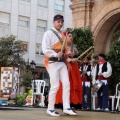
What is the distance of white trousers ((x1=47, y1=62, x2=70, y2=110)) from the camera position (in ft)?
26.0

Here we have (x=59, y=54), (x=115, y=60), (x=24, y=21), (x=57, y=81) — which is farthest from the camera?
(x=24, y=21)

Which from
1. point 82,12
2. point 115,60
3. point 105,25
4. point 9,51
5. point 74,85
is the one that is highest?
point 82,12

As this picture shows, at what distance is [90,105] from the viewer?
12.1m

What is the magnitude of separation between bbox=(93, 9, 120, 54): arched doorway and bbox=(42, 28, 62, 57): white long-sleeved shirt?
8.90 m

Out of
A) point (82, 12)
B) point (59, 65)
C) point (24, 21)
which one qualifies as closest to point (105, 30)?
point (82, 12)

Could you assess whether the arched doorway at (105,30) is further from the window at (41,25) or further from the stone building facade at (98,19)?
the window at (41,25)

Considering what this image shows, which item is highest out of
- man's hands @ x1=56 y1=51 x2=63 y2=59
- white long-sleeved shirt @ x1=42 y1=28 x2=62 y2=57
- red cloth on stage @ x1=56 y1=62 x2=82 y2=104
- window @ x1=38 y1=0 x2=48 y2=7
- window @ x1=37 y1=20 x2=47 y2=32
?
window @ x1=38 y1=0 x2=48 y2=7

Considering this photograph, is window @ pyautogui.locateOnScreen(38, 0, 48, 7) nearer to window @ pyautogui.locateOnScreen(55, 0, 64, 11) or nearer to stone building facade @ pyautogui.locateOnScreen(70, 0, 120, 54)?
window @ pyautogui.locateOnScreen(55, 0, 64, 11)

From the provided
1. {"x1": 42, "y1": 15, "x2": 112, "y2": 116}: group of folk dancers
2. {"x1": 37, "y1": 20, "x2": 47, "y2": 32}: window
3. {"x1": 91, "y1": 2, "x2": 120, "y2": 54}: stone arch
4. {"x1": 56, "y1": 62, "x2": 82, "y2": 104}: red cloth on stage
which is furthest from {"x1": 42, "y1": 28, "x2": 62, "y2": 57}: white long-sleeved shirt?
{"x1": 37, "y1": 20, "x2": 47, "y2": 32}: window

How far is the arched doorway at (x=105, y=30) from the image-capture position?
16858mm

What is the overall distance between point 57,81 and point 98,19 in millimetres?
9609

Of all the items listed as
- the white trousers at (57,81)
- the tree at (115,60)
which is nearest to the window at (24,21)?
the tree at (115,60)

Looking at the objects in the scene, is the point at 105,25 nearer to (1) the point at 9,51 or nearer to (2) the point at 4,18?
(1) the point at 9,51

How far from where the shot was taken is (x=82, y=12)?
1761 centimetres
